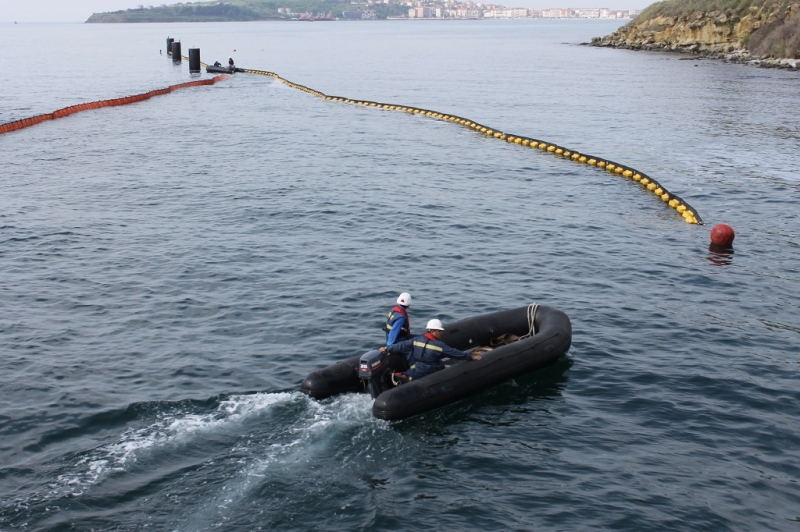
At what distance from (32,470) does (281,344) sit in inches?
299

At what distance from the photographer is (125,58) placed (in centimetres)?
13725

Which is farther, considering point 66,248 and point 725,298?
point 66,248

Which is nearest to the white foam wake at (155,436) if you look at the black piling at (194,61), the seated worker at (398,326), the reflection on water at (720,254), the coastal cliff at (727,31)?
the seated worker at (398,326)

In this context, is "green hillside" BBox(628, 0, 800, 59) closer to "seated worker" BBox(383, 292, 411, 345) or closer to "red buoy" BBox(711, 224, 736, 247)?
"red buoy" BBox(711, 224, 736, 247)

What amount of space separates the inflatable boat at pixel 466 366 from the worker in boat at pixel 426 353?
0.78 ft

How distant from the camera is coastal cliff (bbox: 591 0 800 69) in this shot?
3649 inches

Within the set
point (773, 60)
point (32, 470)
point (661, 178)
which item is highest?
point (773, 60)

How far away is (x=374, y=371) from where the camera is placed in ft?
58.5

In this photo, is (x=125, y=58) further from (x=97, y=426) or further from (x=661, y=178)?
(x=97, y=426)

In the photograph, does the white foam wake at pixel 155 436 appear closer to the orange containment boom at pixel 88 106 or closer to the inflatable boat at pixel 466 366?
the inflatable boat at pixel 466 366

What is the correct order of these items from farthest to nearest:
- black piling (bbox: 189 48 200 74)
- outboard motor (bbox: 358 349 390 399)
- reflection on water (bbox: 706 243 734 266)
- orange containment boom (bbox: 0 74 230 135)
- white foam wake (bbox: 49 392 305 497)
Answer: black piling (bbox: 189 48 200 74)
orange containment boom (bbox: 0 74 230 135)
reflection on water (bbox: 706 243 734 266)
outboard motor (bbox: 358 349 390 399)
white foam wake (bbox: 49 392 305 497)

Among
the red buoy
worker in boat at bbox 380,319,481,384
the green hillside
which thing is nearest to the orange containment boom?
worker in boat at bbox 380,319,481,384

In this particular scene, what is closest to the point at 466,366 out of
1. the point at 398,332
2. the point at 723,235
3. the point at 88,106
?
the point at 398,332

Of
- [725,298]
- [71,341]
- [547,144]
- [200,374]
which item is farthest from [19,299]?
[547,144]
